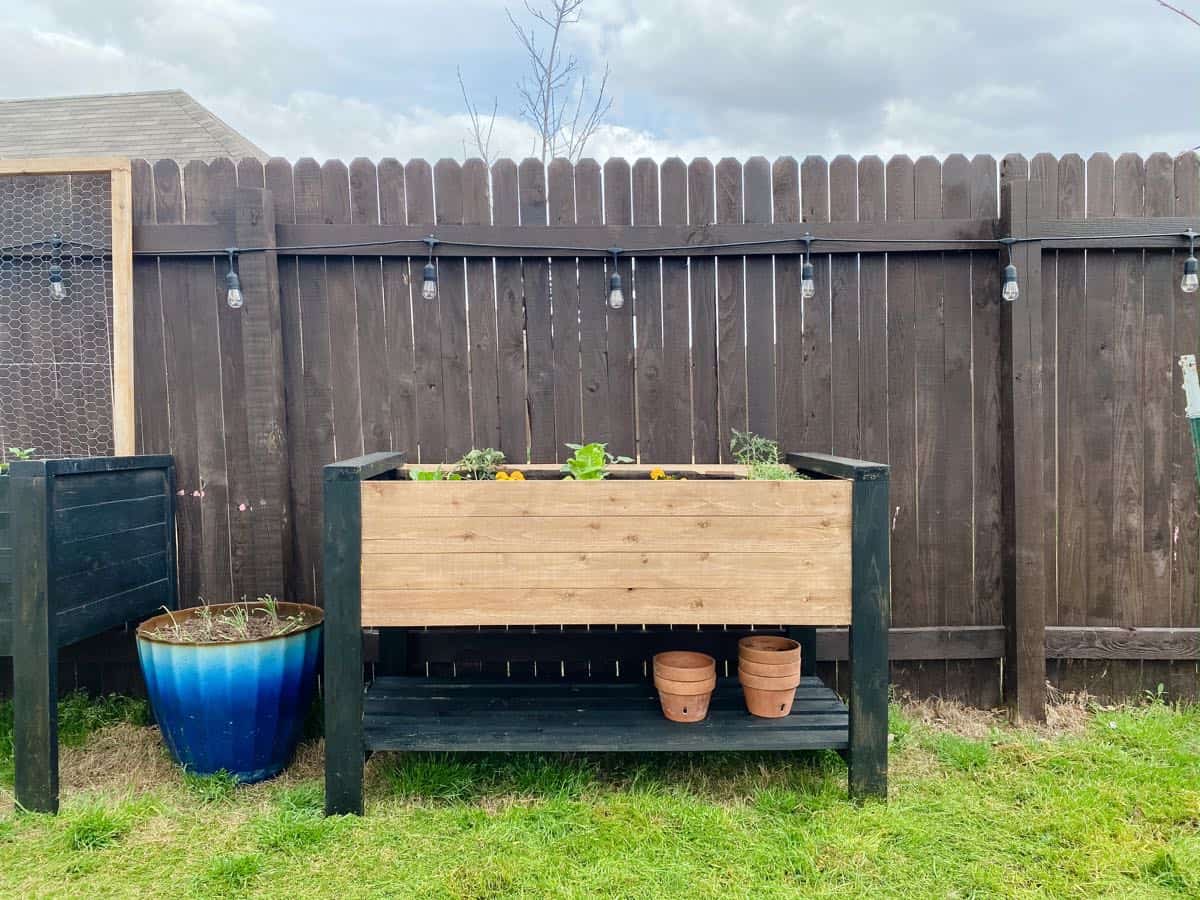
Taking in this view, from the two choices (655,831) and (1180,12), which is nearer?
(1180,12)

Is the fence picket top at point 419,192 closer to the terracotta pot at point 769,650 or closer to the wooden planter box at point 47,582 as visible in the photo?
the wooden planter box at point 47,582

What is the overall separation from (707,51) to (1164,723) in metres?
5.21

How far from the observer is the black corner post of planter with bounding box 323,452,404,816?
1845mm

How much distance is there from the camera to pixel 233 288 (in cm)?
243

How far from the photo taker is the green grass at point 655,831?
5.21ft

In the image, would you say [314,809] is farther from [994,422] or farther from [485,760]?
[994,422]

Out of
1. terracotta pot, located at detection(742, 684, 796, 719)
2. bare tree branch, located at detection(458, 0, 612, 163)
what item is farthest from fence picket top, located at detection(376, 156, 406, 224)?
bare tree branch, located at detection(458, 0, 612, 163)

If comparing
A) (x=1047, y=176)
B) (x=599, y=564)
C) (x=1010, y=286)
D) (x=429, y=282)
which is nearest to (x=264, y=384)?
(x=429, y=282)

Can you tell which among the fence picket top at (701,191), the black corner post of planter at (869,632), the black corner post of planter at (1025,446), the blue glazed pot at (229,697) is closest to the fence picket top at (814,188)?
the fence picket top at (701,191)

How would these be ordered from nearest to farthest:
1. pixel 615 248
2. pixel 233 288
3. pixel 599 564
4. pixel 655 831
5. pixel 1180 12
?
1. pixel 1180 12
2. pixel 655 831
3. pixel 599 564
4. pixel 233 288
5. pixel 615 248

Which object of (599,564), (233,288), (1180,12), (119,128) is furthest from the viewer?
(119,128)

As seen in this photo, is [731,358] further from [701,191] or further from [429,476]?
[429,476]

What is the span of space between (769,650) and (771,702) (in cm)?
17

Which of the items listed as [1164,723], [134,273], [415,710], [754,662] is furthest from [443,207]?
[1164,723]
